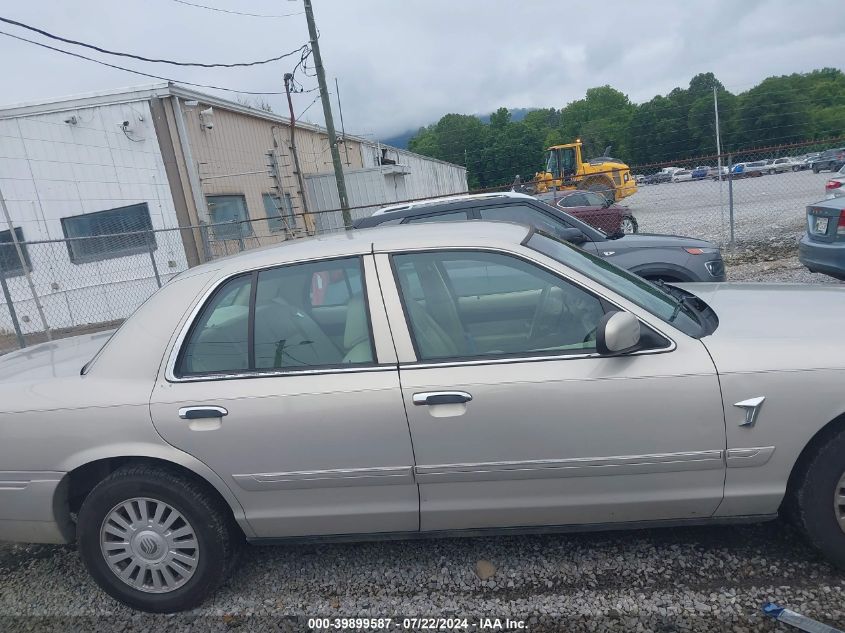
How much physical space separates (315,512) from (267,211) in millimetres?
15595

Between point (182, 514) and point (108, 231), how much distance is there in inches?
486

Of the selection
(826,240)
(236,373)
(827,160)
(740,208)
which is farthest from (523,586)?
(827,160)

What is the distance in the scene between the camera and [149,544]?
2848mm

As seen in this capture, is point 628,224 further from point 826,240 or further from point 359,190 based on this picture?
point 826,240

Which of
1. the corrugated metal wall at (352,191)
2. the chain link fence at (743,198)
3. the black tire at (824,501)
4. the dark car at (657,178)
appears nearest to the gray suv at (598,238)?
the black tire at (824,501)

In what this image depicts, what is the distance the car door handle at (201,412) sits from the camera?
106 inches

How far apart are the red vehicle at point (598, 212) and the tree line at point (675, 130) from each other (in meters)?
25.7

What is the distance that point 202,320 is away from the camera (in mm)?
2861

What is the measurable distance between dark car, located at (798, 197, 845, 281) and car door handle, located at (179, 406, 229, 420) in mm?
6270

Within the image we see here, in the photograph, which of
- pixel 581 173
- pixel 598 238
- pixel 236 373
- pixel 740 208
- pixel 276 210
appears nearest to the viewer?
pixel 236 373

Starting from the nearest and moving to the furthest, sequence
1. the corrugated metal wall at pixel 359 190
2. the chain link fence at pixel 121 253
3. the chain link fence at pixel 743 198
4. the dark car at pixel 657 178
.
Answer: the chain link fence at pixel 121 253, the chain link fence at pixel 743 198, the corrugated metal wall at pixel 359 190, the dark car at pixel 657 178

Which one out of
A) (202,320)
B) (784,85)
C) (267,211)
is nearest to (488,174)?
(784,85)

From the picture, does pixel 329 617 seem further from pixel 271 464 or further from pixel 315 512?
pixel 271 464

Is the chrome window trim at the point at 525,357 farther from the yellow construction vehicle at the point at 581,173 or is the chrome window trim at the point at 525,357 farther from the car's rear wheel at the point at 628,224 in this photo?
the yellow construction vehicle at the point at 581,173
